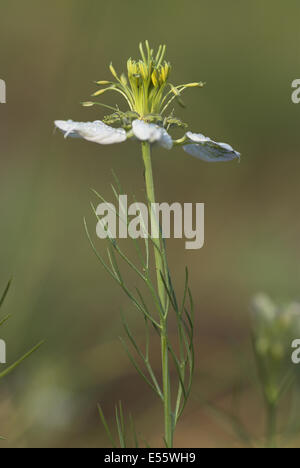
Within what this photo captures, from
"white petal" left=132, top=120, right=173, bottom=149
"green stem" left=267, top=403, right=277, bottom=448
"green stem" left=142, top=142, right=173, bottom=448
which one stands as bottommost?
"green stem" left=267, top=403, right=277, bottom=448

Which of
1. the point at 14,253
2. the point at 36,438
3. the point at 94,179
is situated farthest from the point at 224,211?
the point at 36,438

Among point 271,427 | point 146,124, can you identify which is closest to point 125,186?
point 271,427

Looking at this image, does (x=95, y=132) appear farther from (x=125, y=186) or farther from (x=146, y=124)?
(x=125, y=186)

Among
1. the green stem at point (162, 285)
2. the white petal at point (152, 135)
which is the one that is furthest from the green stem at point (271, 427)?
the white petal at point (152, 135)

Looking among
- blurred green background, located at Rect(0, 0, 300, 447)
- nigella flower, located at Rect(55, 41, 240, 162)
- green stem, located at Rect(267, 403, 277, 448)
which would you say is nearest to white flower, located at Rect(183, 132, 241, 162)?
nigella flower, located at Rect(55, 41, 240, 162)

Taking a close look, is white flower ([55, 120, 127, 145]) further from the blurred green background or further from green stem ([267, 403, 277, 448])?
the blurred green background

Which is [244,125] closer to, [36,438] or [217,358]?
[217,358]
